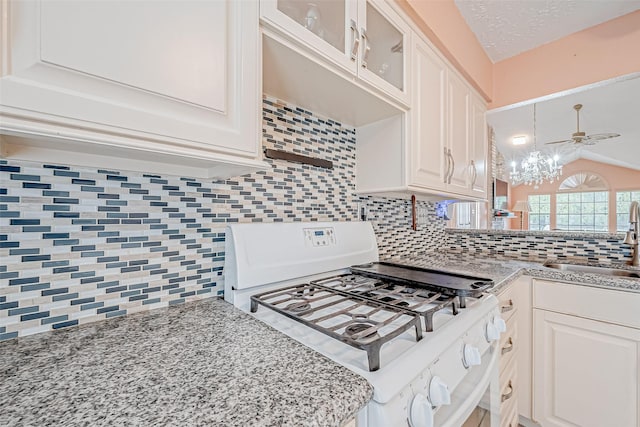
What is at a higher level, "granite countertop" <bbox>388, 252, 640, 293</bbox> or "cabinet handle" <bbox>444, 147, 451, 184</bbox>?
"cabinet handle" <bbox>444, 147, 451, 184</bbox>

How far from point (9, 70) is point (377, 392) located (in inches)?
30.6

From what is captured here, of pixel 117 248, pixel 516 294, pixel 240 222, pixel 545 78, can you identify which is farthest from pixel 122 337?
pixel 545 78

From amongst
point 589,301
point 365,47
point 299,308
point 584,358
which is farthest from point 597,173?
point 299,308

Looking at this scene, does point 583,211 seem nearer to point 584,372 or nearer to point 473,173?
point 473,173

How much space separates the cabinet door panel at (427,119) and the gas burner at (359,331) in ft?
2.75

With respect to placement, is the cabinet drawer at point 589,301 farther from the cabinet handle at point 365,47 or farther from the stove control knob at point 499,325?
the cabinet handle at point 365,47

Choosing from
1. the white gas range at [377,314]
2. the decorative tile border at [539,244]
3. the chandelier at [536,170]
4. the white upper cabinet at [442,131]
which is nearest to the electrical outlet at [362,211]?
the white gas range at [377,314]

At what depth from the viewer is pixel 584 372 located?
128cm

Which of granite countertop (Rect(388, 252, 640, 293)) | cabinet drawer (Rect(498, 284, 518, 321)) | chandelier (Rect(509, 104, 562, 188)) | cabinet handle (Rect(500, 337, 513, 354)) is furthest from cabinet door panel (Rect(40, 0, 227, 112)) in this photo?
chandelier (Rect(509, 104, 562, 188))

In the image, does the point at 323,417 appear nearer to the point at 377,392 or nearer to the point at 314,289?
the point at 377,392

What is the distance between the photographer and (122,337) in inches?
24.9

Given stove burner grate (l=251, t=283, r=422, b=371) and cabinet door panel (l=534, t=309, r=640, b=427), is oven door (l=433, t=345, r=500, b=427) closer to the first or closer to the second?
stove burner grate (l=251, t=283, r=422, b=371)

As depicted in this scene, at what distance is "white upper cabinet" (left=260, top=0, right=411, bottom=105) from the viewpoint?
2.64 feet

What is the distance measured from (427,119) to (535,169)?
5.50ft
